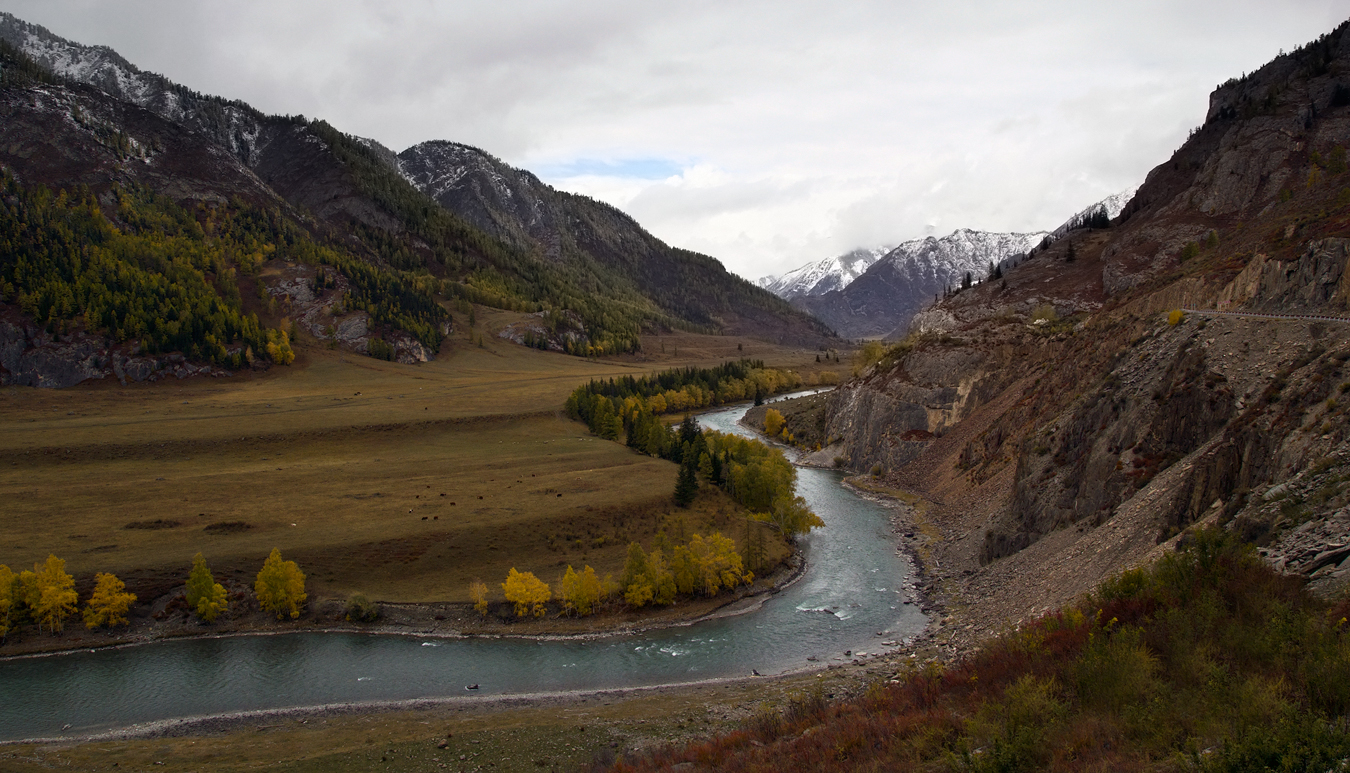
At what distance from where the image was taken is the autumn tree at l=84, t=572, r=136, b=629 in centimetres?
5594

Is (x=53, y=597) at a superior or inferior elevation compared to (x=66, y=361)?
inferior

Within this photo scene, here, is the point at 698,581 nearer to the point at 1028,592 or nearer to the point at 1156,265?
the point at 1028,592

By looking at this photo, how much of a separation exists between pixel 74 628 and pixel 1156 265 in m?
132

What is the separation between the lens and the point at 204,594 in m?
58.2

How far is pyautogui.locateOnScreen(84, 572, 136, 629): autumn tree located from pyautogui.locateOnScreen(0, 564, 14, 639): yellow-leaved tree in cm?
469

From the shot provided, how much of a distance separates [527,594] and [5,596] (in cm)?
3928

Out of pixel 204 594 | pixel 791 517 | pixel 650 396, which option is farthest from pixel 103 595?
pixel 650 396

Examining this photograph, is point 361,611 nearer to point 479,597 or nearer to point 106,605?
point 479,597

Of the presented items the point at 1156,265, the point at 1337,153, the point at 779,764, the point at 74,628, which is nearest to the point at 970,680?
the point at 779,764

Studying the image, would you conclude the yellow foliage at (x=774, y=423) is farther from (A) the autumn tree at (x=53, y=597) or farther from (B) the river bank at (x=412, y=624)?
(A) the autumn tree at (x=53, y=597)

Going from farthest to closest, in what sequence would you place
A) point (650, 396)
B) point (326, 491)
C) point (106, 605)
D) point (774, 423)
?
1. point (650, 396)
2. point (774, 423)
3. point (326, 491)
4. point (106, 605)

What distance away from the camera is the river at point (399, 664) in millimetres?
47094

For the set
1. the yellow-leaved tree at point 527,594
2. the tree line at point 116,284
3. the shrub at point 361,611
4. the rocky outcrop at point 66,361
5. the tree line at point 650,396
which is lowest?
the shrub at point 361,611

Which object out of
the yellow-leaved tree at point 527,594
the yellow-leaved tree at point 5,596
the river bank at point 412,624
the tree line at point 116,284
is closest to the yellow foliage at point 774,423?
the river bank at point 412,624
